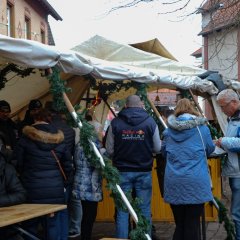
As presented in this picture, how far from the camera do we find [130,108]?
6.74 m

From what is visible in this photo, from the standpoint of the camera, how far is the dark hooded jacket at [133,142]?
6582mm

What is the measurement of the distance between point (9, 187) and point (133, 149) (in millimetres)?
1881

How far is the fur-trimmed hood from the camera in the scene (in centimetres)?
566

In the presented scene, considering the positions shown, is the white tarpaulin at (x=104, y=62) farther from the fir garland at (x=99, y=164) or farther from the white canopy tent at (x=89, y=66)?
the fir garland at (x=99, y=164)

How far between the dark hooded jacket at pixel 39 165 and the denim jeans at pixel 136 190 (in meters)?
1.03

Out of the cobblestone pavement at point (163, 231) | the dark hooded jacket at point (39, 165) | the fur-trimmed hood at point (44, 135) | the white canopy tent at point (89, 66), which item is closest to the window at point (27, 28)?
the white canopy tent at point (89, 66)

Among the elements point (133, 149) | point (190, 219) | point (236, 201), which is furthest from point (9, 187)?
point (236, 201)

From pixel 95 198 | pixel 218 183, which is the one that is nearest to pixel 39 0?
pixel 218 183

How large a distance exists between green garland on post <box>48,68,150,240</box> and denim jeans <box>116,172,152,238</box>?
0.50m

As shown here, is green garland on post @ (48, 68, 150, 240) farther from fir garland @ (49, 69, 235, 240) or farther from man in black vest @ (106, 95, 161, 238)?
man in black vest @ (106, 95, 161, 238)

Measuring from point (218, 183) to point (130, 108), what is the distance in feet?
10.0

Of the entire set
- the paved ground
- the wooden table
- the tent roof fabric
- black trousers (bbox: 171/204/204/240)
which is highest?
the tent roof fabric

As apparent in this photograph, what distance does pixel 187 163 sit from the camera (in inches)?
230

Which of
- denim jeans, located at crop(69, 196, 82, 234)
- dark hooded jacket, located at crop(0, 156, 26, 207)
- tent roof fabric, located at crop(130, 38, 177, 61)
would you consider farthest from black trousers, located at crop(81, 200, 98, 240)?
tent roof fabric, located at crop(130, 38, 177, 61)
